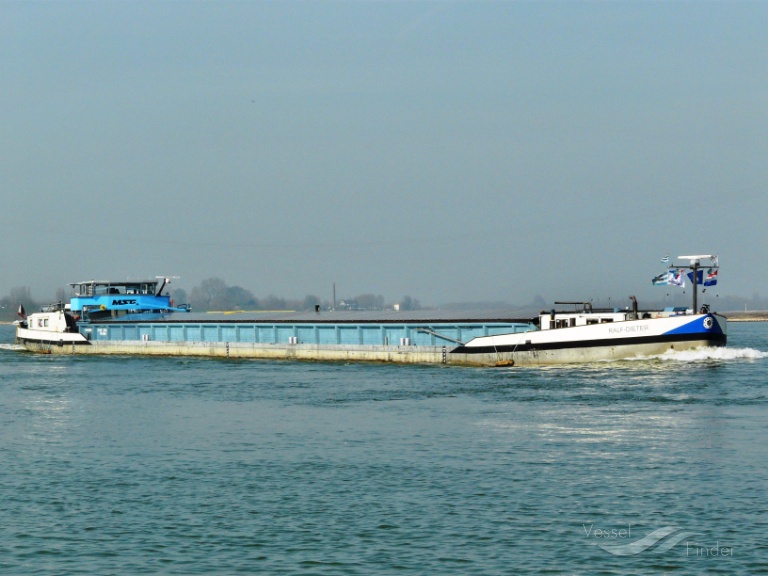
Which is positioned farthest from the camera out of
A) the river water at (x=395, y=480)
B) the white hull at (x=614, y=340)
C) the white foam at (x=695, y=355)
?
the white hull at (x=614, y=340)

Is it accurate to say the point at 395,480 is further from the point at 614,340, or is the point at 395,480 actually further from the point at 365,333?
the point at 365,333

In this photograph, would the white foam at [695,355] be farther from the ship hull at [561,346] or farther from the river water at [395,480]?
the river water at [395,480]

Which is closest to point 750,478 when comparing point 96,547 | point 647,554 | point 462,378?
point 647,554

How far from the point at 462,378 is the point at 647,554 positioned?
112 feet

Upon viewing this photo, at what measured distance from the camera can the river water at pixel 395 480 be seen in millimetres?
18078

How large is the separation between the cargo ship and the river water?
7.44 meters

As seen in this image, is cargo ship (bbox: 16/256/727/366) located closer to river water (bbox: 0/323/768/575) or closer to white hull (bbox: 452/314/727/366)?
white hull (bbox: 452/314/727/366)

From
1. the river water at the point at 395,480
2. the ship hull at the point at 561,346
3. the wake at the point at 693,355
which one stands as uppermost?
the ship hull at the point at 561,346

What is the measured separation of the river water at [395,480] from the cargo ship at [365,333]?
7.44m

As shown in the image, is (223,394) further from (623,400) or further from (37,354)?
(37,354)

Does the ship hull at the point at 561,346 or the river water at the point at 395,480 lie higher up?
the ship hull at the point at 561,346

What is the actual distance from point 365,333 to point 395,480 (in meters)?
43.2

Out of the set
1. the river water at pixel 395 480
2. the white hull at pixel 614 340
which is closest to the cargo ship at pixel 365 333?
the white hull at pixel 614 340

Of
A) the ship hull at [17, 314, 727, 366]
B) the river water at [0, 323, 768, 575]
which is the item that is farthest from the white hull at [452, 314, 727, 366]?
the river water at [0, 323, 768, 575]
